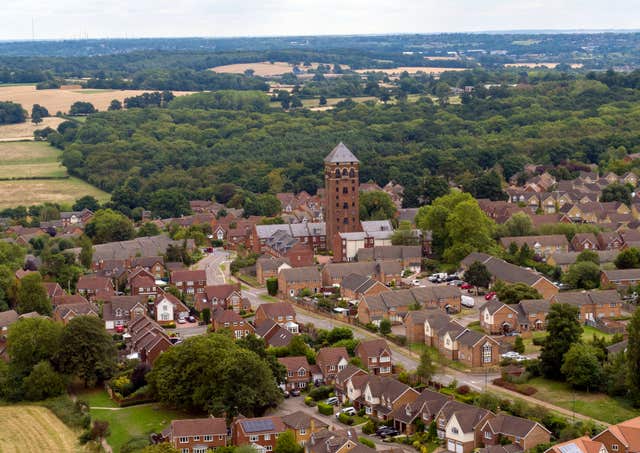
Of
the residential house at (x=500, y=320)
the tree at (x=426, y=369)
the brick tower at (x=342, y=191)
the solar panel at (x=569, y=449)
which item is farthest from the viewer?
the brick tower at (x=342, y=191)

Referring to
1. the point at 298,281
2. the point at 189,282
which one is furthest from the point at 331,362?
the point at 189,282

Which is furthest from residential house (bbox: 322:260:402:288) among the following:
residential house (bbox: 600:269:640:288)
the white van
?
residential house (bbox: 600:269:640:288)

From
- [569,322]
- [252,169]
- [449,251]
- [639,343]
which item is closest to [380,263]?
[449,251]

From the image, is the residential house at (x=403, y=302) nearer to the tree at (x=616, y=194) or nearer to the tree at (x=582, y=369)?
the tree at (x=582, y=369)

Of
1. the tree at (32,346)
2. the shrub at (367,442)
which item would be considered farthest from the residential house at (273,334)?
the shrub at (367,442)

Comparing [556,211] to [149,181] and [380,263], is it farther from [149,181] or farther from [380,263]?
[149,181]

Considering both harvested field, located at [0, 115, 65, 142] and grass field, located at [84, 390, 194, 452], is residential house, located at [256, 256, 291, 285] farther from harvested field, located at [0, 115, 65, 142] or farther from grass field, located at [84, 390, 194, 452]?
harvested field, located at [0, 115, 65, 142]

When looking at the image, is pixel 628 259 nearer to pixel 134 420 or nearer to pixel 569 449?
pixel 569 449

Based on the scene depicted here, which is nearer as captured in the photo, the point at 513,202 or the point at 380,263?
the point at 380,263
